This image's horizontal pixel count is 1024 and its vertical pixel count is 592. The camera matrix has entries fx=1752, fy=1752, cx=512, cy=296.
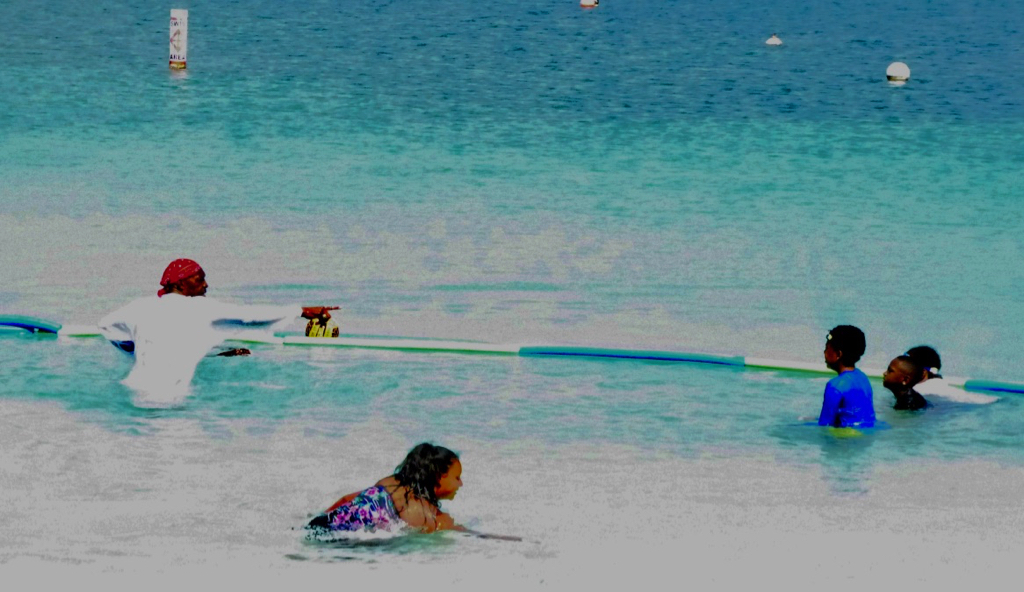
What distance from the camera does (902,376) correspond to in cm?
1016

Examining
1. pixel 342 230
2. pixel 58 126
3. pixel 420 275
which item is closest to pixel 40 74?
pixel 58 126

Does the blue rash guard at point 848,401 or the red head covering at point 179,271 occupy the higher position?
the red head covering at point 179,271

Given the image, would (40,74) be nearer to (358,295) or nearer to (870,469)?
(358,295)

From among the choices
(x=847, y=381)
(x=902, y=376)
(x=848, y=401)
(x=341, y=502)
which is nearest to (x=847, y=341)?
(x=847, y=381)

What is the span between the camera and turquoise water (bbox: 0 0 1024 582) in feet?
27.8

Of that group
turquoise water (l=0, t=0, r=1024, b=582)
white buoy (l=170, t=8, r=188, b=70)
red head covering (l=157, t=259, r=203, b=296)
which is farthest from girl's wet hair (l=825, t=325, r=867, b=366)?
white buoy (l=170, t=8, r=188, b=70)

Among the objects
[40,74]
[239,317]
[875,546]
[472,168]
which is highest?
[40,74]

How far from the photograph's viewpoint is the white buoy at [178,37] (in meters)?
30.6

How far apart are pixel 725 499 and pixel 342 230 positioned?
9.27 meters

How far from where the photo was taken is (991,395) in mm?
10836

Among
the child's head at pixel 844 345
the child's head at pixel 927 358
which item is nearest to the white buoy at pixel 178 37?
the child's head at pixel 927 358

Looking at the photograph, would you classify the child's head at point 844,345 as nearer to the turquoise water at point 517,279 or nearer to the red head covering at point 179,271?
the turquoise water at point 517,279

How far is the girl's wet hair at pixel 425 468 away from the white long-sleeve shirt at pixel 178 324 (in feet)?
7.64

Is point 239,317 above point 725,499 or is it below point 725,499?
above
